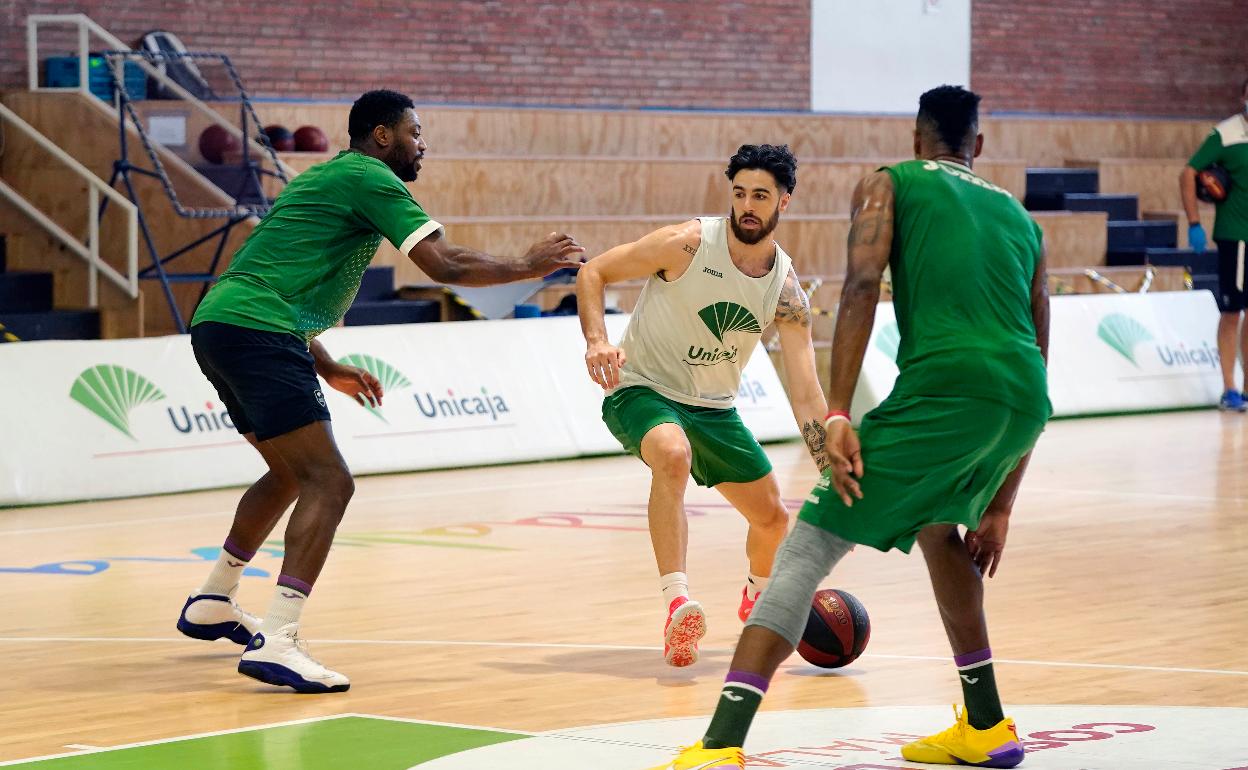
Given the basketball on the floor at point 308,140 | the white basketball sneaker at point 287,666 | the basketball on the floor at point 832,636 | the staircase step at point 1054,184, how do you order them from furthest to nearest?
the staircase step at point 1054,184
the basketball on the floor at point 308,140
the basketball on the floor at point 832,636
the white basketball sneaker at point 287,666

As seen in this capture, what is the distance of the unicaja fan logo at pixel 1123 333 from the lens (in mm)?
15508

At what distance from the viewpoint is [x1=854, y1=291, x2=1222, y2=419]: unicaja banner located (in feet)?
49.9

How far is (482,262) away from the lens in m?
6.16

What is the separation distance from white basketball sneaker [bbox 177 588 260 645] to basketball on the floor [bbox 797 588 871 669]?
6.11ft

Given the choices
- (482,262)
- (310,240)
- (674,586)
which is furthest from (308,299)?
(674,586)

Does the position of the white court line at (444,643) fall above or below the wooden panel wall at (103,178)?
below

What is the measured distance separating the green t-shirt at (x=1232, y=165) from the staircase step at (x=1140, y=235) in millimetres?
4179

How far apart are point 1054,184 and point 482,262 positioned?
48.4 feet

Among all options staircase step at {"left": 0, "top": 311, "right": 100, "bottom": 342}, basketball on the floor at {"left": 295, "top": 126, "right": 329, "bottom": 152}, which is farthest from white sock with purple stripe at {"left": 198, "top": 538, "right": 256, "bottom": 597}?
basketball on the floor at {"left": 295, "top": 126, "right": 329, "bottom": 152}

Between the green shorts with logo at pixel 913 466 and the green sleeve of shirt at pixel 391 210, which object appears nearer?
the green shorts with logo at pixel 913 466

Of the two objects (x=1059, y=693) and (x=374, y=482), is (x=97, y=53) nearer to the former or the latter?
(x=374, y=482)

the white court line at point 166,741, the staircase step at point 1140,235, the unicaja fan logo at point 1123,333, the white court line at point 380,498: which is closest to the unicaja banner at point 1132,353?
the unicaja fan logo at point 1123,333

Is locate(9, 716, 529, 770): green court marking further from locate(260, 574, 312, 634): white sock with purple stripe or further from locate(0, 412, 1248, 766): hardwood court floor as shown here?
locate(260, 574, 312, 634): white sock with purple stripe

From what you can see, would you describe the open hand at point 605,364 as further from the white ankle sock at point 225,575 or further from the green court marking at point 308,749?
the white ankle sock at point 225,575
